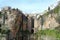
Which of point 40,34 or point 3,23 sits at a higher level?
point 3,23

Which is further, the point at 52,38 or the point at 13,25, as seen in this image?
the point at 13,25

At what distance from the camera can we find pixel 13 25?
25.6 metres

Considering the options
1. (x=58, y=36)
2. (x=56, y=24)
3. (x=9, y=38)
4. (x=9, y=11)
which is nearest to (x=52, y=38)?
(x=58, y=36)

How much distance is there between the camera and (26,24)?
30641mm

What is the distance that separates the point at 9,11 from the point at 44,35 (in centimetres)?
580

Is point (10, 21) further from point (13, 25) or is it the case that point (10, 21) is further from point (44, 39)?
point (44, 39)

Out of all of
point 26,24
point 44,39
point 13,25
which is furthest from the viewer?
point 26,24

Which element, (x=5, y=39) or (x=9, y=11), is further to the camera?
(x=9, y=11)

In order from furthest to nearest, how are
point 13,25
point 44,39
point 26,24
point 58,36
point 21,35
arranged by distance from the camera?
1. point 26,24
2. point 21,35
3. point 13,25
4. point 44,39
5. point 58,36

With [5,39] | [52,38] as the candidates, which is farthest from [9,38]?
[52,38]

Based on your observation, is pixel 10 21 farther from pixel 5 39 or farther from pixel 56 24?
pixel 56 24

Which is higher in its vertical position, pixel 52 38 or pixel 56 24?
pixel 56 24

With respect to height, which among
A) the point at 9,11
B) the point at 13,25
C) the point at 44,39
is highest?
the point at 9,11

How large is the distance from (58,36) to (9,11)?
7851 millimetres
